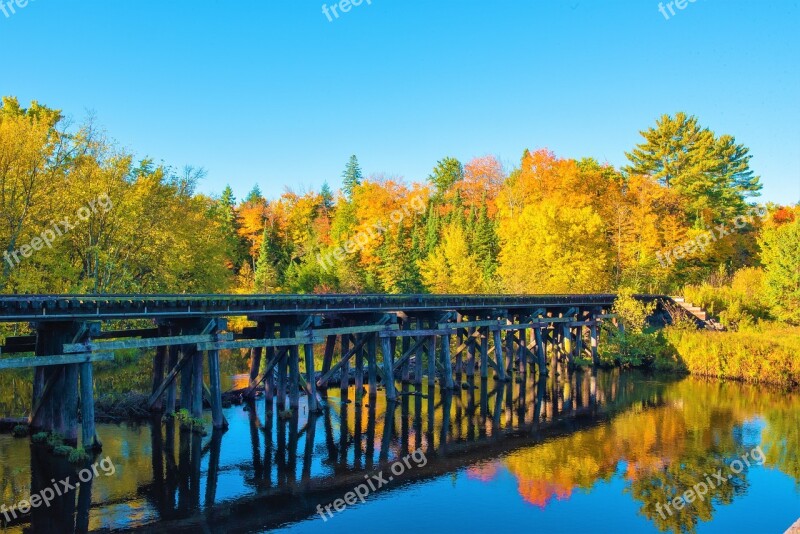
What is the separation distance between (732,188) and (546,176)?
19095 millimetres

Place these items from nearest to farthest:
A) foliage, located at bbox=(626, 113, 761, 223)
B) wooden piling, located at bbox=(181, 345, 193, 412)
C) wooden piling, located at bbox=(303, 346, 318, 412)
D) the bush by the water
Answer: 1. wooden piling, located at bbox=(181, 345, 193, 412)
2. wooden piling, located at bbox=(303, 346, 318, 412)
3. the bush by the water
4. foliage, located at bbox=(626, 113, 761, 223)

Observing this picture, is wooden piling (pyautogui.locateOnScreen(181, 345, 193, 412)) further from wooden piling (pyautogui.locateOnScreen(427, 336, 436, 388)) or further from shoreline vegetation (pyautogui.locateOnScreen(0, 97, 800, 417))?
wooden piling (pyautogui.locateOnScreen(427, 336, 436, 388))

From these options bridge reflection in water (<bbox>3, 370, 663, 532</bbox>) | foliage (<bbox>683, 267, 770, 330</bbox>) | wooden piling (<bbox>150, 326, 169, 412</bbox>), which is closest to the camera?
bridge reflection in water (<bbox>3, 370, 663, 532</bbox>)

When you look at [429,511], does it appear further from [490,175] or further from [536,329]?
[490,175]

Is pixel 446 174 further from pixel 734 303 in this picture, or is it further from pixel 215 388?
pixel 215 388

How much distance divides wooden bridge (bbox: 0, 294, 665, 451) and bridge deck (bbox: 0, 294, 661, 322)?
0.03 meters

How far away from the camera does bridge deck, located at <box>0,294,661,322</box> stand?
14.2 meters

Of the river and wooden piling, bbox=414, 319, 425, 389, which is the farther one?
wooden piling, bbox=414, 319, 425, 389

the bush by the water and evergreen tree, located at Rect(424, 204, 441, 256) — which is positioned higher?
evergreen tree, located at Rect(424, 204, 441, 256)

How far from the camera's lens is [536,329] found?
31500 mm

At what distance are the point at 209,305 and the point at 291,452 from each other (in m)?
4.77

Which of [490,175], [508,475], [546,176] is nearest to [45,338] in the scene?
[508,475]

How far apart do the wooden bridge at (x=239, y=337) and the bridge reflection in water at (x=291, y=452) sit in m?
0.94

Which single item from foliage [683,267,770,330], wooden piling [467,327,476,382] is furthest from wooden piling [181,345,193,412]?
foliage [683,267,770,330]
